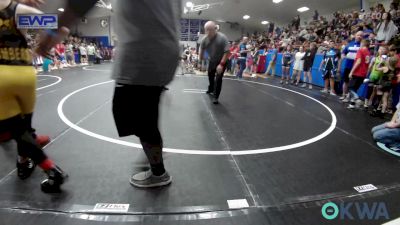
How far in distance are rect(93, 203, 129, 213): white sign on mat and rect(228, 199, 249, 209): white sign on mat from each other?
0.76 metres

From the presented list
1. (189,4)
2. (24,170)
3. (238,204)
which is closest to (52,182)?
(24,170)

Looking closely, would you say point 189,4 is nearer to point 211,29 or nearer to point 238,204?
point 211,29

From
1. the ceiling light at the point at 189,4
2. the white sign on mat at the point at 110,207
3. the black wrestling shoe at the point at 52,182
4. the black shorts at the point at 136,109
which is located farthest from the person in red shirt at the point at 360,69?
the ceiling light at the point at 189,4

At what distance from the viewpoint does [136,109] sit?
1927mm

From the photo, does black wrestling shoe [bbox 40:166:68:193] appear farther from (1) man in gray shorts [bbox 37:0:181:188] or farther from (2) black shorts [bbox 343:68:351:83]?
(2) black shorts [bbox 343:68:351:83]

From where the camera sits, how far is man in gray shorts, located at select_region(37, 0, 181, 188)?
170 cm

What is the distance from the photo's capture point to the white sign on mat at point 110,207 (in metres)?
1.92

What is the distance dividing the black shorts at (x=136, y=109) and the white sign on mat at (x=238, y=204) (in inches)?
31.3

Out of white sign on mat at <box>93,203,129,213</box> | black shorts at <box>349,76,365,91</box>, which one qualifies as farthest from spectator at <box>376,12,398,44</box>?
white sign on mat at <box>93,203,129,213</box>

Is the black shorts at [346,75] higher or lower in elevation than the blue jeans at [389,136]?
higher

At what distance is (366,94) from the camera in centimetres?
658

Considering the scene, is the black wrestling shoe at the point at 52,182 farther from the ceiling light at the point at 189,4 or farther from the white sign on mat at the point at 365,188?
the ceiling light at the point at 189,4

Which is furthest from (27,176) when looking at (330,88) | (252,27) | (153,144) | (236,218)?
(252,27)

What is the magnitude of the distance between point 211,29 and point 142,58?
420 centimetres
